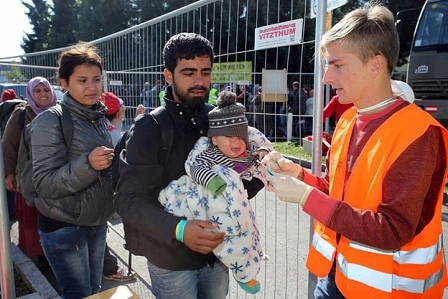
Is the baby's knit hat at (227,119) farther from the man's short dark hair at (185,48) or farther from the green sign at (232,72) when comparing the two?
the green sign at (232,72)

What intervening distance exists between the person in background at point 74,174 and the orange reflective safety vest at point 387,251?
1.30 metres

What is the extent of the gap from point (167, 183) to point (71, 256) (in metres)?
0.95

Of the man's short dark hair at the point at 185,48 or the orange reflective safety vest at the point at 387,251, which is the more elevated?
the man's short dark hair at the point at 185,48

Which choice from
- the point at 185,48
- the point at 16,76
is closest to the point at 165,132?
the point at 185,48

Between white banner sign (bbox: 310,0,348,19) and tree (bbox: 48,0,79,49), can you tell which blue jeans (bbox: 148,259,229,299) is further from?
tree (bbox: 48,0,79,49)

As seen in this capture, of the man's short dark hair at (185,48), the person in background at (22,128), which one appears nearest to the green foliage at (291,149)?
the man's short dark hair at (185,48)

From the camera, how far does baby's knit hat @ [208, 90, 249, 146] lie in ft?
5.70

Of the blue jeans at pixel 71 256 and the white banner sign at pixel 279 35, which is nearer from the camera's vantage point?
the white banner sign at pixel 279 35

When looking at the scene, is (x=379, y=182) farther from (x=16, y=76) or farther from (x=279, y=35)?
(x=16, y=76)

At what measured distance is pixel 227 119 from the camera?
1.75 m

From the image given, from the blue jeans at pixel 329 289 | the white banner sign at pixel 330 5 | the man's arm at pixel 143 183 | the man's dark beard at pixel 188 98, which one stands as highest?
the white banner sign at pixel 330 5

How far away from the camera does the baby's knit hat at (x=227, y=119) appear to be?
174 cm

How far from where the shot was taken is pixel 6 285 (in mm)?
1968

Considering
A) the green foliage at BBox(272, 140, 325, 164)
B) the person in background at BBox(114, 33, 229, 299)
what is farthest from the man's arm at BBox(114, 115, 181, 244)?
the green foliage at BBox(272, 140, 325, 164)
